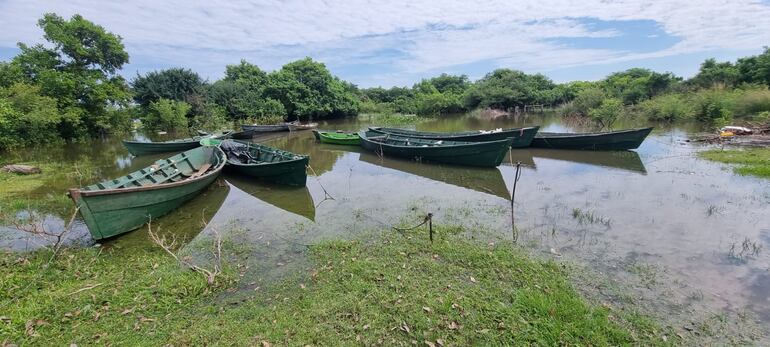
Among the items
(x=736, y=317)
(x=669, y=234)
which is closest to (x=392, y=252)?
(x=736, y=317)

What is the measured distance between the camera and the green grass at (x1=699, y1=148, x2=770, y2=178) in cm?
1031

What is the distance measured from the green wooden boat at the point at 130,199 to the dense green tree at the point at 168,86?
86.0 feet

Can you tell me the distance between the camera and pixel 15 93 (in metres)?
17.8

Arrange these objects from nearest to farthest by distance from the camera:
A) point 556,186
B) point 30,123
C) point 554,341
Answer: point 554,341, point 556,186, point 30,123

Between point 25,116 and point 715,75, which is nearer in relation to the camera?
point 25,116

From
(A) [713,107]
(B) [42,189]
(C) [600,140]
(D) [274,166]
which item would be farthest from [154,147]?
(A) [713,107]

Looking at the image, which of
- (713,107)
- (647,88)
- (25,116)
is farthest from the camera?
(647,88)

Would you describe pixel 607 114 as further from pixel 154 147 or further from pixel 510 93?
pixel 154 147

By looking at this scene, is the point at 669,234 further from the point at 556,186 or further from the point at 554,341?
the point at 554,341

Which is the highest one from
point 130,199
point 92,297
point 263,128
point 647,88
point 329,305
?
point 647,88

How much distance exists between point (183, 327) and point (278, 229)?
11.6ft

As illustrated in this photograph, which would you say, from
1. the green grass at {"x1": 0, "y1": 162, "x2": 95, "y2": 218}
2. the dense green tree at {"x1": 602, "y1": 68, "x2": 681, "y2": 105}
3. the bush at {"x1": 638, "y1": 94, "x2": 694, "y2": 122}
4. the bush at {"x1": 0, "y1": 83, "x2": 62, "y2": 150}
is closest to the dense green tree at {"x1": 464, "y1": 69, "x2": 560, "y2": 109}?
the dense green tree at {"x1": 602, "y1": 68, "x2": 681, "y2": 105}

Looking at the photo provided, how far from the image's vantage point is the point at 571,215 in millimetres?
7848

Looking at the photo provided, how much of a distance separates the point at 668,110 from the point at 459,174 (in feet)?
74.0
